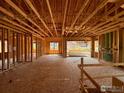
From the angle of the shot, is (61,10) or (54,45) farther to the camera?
(54,45)

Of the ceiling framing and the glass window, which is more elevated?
the ceiling framing

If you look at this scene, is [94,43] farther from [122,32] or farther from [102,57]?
[122,32]

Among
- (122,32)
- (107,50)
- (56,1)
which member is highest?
(56,1)

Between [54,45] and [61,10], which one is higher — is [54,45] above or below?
below

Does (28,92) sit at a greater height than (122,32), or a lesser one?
lesser

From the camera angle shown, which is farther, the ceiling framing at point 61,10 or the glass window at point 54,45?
the glass window at point 54,45

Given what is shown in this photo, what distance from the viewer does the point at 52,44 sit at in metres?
21.7

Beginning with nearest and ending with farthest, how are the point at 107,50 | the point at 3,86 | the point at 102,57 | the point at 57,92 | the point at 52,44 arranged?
the point at 57,92 → the point at 3,86 → the point at 107,50 → the point at 102,57 → the point at 52,44

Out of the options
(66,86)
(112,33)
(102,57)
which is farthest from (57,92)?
(102,57)

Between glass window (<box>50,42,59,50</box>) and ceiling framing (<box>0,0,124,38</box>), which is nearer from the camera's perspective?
ceiling framing (<box>0,0,124,38</box>)

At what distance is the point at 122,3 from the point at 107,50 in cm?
761

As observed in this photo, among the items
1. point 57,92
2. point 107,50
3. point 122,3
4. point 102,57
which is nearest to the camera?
point 122,3

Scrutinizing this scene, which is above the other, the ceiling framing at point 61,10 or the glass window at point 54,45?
the ceiling framing at point 61,10

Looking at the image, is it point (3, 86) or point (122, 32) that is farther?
point (122, 32)
